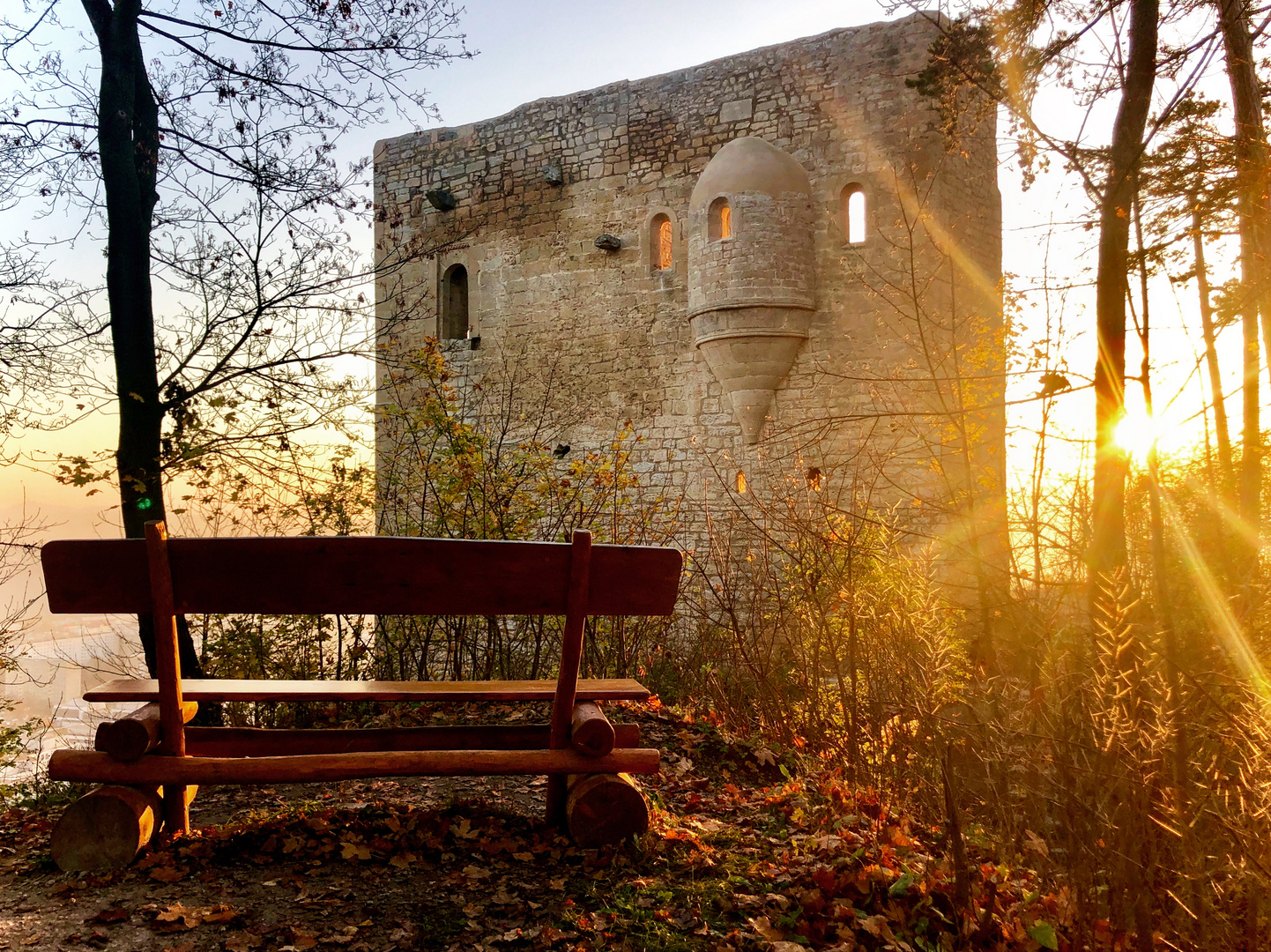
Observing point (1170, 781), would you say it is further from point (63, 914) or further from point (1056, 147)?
point (63, 914)

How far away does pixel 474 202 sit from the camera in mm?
13805

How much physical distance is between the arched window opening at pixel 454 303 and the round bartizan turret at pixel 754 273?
4.32 m

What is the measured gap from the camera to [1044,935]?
2.38 m

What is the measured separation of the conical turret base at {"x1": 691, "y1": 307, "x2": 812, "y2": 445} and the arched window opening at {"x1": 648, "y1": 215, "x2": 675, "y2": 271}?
4.22 ft

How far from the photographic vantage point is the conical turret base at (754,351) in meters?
11.1

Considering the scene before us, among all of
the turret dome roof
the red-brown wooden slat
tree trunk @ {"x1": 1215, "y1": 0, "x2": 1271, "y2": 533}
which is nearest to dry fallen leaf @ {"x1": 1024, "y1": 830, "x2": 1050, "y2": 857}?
the red-brown wooden slat

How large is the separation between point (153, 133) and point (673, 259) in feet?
23.5

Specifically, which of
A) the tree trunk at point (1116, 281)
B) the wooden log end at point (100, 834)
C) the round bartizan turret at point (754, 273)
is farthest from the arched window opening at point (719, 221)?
the wooden log end at point (100, 834)

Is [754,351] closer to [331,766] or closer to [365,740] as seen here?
[365,740]

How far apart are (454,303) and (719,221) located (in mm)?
4666

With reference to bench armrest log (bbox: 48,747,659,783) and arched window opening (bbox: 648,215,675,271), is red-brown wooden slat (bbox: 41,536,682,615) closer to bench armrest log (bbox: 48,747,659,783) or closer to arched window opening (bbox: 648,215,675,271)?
bench armrest log (bbox: 48,747,659,783)

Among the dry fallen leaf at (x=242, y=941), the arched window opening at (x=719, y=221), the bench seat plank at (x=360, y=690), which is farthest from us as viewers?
the arched window opening at (x=719, y=221)

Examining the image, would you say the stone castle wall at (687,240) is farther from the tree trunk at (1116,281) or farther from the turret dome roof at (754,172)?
the tree trunk at (1116,281)

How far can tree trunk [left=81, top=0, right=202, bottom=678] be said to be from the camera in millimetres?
5391
